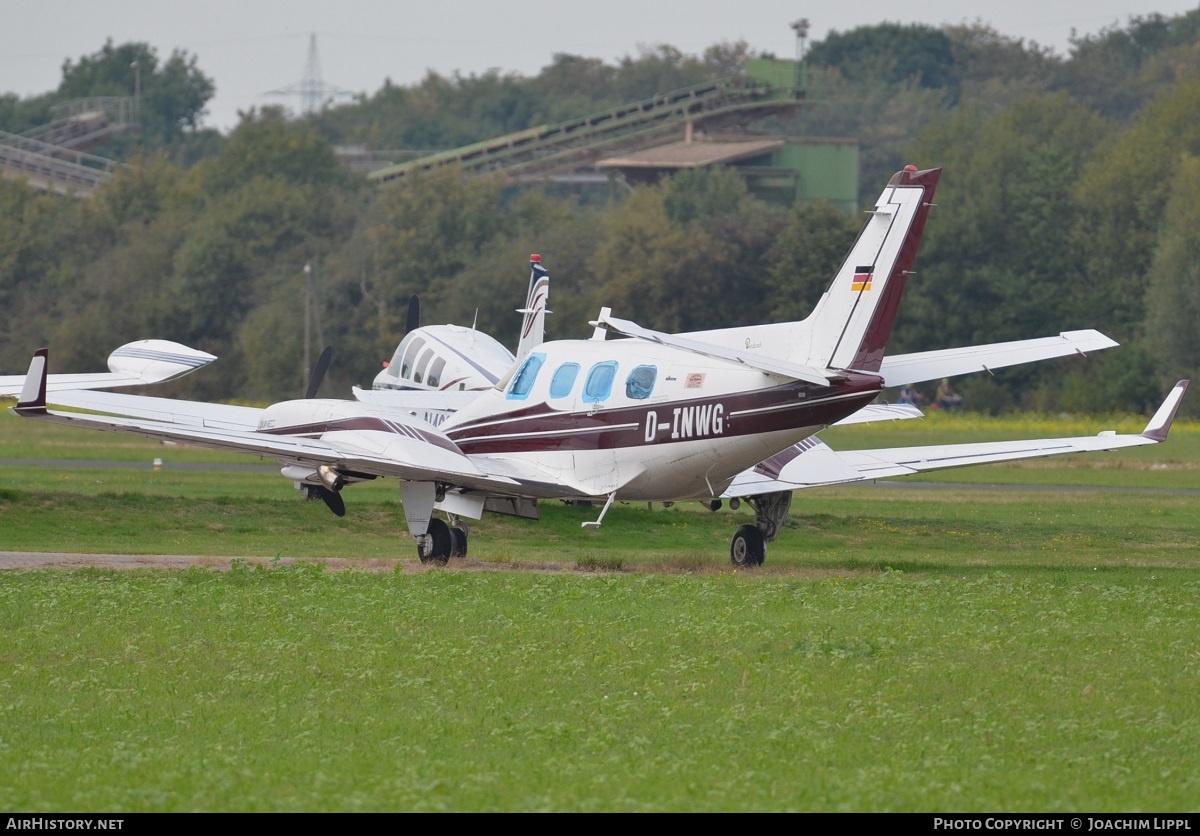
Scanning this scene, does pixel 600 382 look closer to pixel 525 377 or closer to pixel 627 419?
pixel 627 419

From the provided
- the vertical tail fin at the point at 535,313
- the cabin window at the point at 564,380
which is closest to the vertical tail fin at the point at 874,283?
the cabin window at the point at 564,380

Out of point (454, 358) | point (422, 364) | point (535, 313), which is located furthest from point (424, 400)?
point (535, 313)

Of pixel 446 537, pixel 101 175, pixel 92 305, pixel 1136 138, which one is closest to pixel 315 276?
pixel 92 305

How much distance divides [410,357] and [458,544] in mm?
10014

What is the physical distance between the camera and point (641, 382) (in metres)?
21.9

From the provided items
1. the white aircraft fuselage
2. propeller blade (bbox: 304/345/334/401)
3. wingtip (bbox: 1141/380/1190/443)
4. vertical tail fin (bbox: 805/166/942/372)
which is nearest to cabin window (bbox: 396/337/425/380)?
propeller blade (bbox: 304/345/334/401)

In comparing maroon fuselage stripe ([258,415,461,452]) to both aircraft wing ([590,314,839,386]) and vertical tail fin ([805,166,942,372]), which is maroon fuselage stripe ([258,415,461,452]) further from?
vertical tail fin ([805,166,942,372])

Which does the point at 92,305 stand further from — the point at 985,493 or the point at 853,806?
the point at 853,806

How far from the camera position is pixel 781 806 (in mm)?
9578

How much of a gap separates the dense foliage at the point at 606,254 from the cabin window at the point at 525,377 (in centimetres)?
5488

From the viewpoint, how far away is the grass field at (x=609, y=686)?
395 inches

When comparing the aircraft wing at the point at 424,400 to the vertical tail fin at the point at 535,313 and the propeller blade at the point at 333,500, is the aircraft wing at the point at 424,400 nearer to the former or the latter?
the vertical tail fin at the point at 535,313

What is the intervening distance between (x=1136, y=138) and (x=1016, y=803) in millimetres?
84712
